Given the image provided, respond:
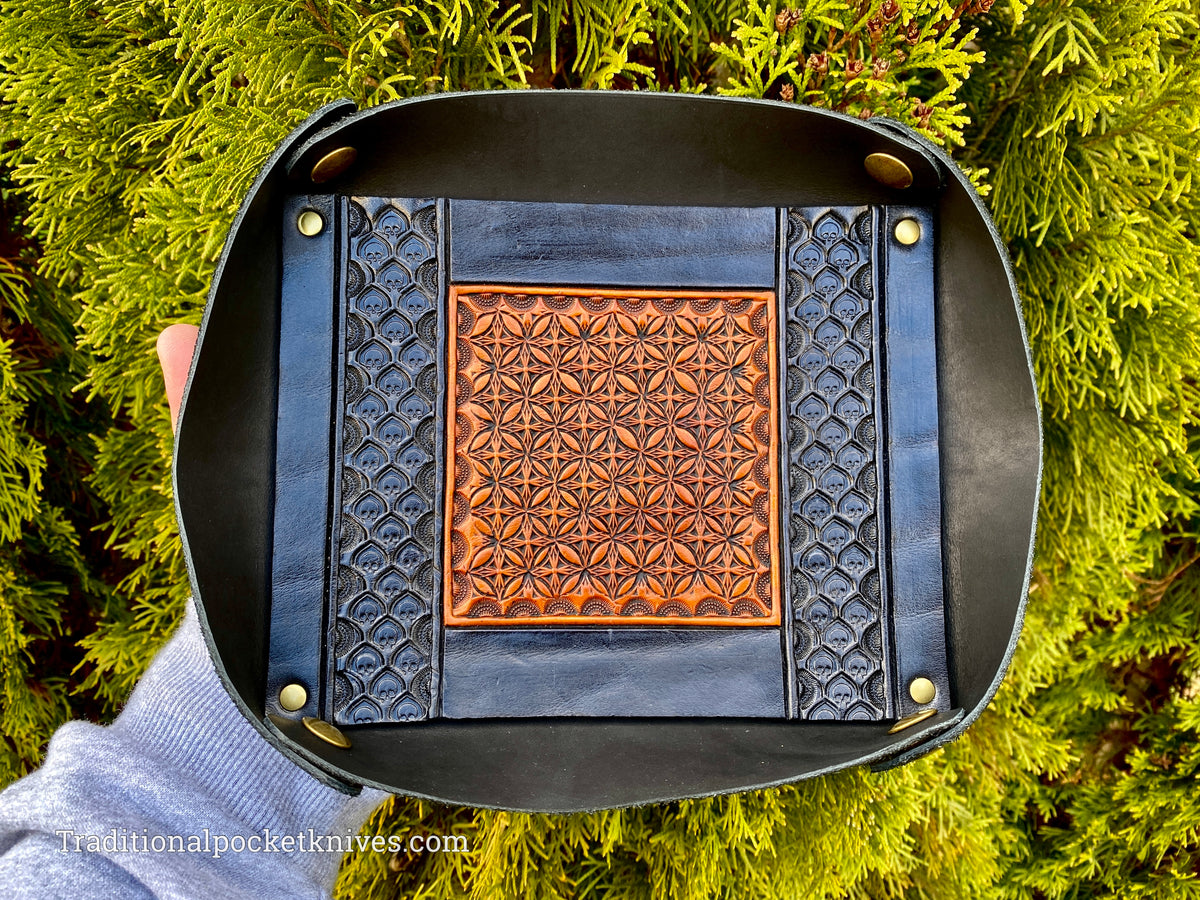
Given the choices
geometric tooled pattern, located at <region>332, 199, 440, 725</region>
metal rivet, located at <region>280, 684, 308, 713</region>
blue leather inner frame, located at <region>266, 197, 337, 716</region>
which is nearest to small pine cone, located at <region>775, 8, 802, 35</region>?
geometric tooled pattern, located at <region>332, 199, 440, 725</region>

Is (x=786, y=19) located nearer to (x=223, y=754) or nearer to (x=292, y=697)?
(x=292, y=697)

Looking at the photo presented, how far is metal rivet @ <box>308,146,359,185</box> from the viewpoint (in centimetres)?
95

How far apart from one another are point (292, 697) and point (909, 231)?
37.8 inches

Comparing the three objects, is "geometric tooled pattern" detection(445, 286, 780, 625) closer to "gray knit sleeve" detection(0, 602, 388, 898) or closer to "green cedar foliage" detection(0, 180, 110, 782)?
"gray knit sleeve" detection(0, 602, 388, 898)

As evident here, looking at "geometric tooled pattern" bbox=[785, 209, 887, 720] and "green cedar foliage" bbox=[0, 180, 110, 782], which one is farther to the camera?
"green cedar foliage" bbox=[0, 180, 110, 782]

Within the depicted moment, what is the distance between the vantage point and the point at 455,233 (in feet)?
3.30

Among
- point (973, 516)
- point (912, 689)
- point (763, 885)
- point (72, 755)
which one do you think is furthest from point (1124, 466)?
point (72, 755)

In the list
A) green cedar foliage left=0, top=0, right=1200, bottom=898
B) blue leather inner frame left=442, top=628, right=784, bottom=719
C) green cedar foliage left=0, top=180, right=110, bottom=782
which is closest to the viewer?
blue leather inner frame left=442, top=628, right=784, bottom=719

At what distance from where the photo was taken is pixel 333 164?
96 cm

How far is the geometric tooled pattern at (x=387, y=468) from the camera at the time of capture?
3.18 ft

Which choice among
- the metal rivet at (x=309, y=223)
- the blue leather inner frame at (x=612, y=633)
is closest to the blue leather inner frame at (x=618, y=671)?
the blue leather inner frame at (x=612, y=633)

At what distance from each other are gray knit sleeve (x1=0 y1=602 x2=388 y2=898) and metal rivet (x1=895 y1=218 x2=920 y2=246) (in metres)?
1.04

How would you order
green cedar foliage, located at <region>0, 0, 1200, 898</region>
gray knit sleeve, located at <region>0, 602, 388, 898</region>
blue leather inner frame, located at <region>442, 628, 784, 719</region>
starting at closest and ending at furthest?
gray knit sleeve, located at <region>0, 602, 388, 898</region>
blue leather inner frame, located at <region>442, 628, 784, 719</region>
green cedar foliage, located at <region>0, 0, 1200, 898</region>

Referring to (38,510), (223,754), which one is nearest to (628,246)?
(223,754)
